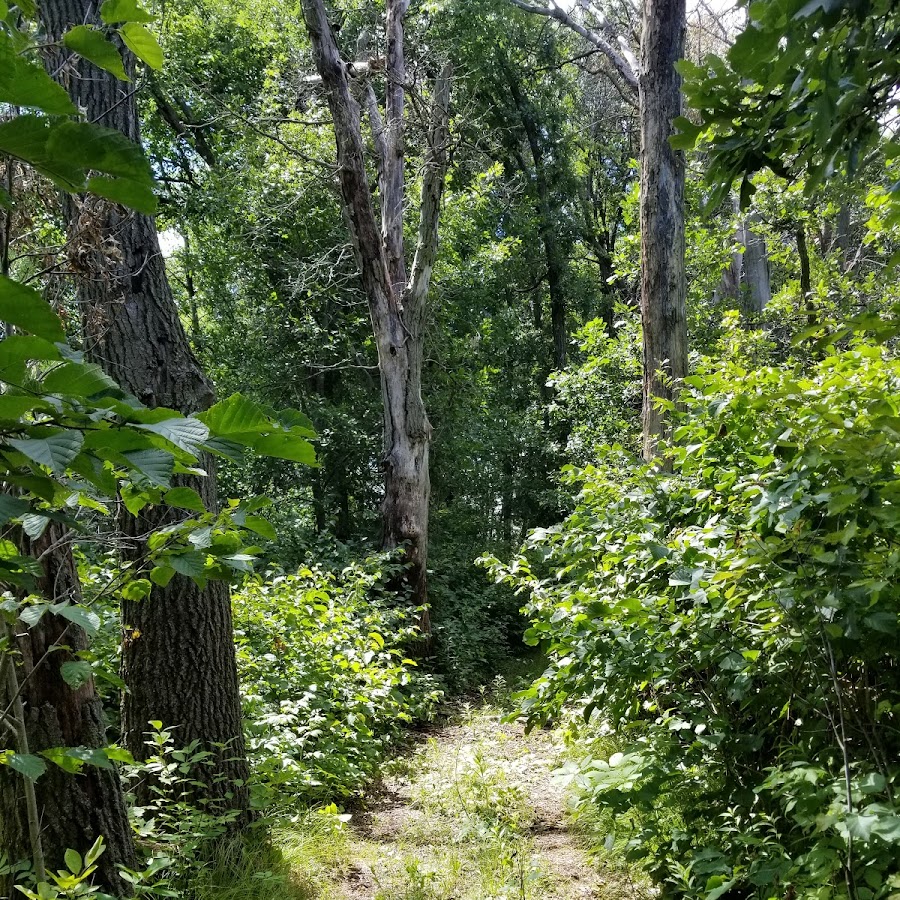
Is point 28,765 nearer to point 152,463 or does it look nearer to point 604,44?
point 152,463

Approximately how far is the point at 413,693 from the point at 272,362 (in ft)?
23.9

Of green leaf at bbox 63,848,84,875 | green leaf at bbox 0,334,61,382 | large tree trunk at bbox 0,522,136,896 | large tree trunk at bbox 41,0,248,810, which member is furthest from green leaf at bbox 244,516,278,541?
large tree trunk at bbox 41,0,248,810

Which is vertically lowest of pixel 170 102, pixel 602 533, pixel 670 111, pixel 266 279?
pixel 602 533

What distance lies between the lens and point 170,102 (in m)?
16.5

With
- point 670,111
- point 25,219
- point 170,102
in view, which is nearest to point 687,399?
point 25,219

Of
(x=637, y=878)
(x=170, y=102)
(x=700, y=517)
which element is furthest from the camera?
(x=170, y=102)

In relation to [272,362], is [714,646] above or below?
below

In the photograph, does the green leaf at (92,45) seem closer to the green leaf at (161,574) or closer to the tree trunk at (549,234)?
the green leaf at (161,574)

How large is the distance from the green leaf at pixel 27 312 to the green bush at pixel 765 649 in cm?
158

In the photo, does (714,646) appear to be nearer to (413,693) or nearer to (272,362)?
(413,693)

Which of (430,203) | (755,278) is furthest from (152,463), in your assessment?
(755,278)

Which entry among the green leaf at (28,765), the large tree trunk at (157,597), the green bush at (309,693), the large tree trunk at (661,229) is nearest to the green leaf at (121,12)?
the green leaf at (28,765)

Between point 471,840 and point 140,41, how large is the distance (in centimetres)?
413

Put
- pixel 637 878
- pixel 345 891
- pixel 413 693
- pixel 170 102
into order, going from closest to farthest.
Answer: pixel 637 878 → pixel 345 891 → pixel 413 693 → pixel 170 102
